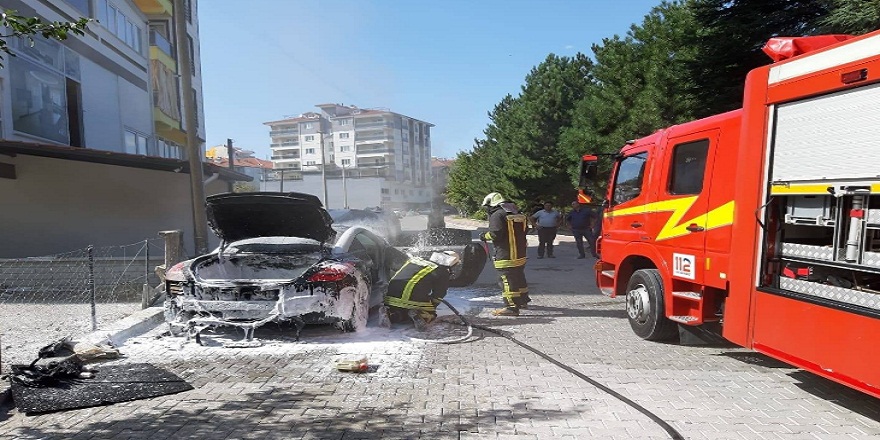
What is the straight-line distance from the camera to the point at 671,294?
17.3 ft

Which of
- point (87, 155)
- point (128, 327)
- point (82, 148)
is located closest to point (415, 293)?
point (128, 327)

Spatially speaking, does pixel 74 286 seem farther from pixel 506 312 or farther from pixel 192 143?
pixel 506 312

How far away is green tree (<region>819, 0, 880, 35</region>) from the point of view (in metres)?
6.45

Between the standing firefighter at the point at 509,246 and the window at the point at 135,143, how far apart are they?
588 inches

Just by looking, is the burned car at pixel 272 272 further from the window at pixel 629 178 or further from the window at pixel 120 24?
the window at pixel 120 24

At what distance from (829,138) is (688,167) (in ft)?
5.36

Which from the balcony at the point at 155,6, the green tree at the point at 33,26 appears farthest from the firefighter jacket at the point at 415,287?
the balcony at the point at 155,6

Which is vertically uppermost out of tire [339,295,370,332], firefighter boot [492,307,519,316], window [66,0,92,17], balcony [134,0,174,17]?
balcony [134,0,174,17]

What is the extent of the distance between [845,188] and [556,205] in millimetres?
20478

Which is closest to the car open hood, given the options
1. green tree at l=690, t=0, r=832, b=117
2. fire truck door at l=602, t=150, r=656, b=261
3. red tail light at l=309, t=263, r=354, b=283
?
red tail light at l=309, t=263, r=354, b=283

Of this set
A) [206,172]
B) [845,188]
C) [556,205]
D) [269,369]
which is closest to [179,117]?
[206,172]

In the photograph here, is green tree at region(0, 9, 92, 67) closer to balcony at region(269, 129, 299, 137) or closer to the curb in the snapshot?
the curb

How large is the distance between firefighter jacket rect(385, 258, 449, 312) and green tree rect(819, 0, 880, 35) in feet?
19.4

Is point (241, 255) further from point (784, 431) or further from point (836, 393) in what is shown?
point (836, 393)
